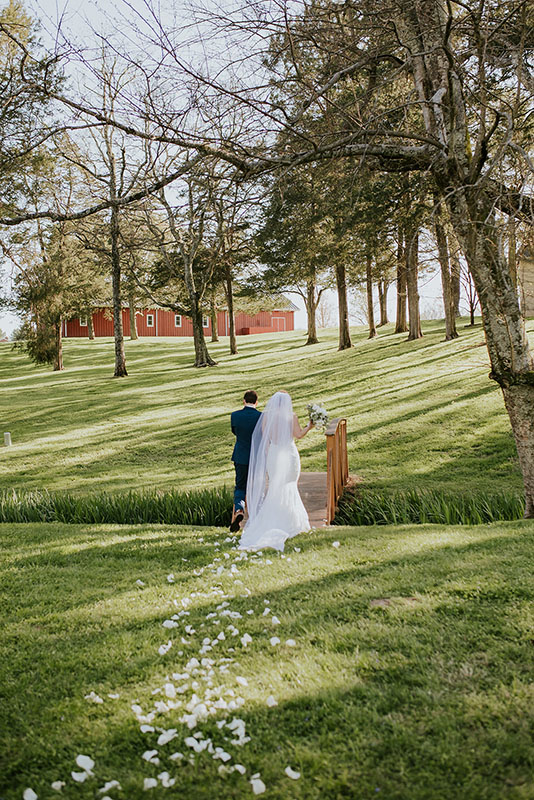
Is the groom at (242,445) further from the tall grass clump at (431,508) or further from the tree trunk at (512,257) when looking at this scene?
the tree trunk at (512,257)

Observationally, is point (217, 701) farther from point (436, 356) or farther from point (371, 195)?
point (436, 356)

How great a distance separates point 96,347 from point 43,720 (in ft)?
137

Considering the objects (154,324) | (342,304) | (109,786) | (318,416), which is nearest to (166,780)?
(109,786)

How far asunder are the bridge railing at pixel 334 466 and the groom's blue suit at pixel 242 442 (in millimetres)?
1056

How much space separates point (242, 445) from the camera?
798 centimetres

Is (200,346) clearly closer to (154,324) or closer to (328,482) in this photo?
(328,482)

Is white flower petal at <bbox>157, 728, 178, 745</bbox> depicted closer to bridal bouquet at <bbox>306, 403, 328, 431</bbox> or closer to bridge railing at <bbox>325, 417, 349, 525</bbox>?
bridge railing at <bbox>325, 417, 349, 525</bbox>

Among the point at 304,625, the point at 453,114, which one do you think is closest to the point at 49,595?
the point at 304,625

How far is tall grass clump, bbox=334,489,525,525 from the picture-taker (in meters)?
7.63

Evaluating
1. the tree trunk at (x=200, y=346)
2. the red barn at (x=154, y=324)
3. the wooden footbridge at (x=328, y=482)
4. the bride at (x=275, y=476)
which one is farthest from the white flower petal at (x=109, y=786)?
the red barn at (x=154, y=324)

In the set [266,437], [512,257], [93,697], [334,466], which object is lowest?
[93,697]

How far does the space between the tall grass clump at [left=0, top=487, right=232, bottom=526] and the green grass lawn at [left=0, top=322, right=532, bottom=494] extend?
2185 mm

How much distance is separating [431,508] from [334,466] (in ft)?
4.78

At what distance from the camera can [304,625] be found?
164 inches
